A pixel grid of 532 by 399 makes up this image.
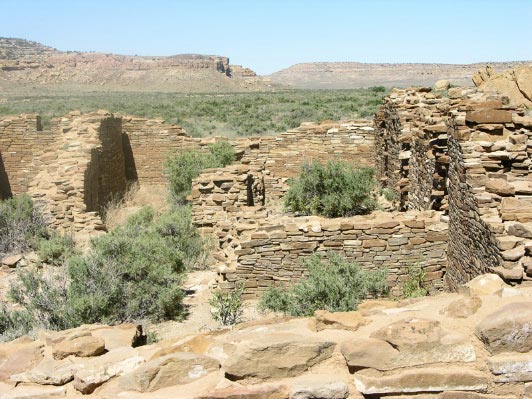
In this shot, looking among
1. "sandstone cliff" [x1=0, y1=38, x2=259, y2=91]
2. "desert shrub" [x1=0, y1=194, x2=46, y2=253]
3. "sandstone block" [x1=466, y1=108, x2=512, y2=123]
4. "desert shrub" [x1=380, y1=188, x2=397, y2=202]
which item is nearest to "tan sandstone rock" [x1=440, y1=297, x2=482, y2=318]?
"sandstone block" [x1=466, y1=108, x2=512, y2=123]

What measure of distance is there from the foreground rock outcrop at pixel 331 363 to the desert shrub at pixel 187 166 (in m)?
10.2

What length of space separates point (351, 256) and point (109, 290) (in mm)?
2994

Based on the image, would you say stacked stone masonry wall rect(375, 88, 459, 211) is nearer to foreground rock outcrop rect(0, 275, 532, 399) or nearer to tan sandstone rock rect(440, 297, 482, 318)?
tan sandstone rock rect(440, 297, 482, 318)

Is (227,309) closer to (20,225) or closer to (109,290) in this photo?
(109,290)

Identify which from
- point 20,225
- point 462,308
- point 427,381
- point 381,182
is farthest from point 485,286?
point 381,182

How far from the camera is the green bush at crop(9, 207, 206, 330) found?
5.50m

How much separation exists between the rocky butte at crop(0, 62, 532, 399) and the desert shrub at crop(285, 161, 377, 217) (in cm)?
66

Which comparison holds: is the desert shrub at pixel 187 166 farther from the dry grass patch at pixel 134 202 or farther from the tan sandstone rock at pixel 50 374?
the tan sandstone rock at pixel 50 374

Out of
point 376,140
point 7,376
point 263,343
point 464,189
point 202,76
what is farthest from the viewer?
point 202,76

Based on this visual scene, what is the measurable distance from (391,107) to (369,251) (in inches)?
214

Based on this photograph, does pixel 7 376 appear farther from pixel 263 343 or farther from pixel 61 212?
pixel 61 212

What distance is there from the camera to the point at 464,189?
19.6ft

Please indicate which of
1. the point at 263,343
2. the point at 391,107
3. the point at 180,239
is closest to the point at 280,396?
the point at 263,343

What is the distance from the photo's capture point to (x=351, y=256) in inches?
271
